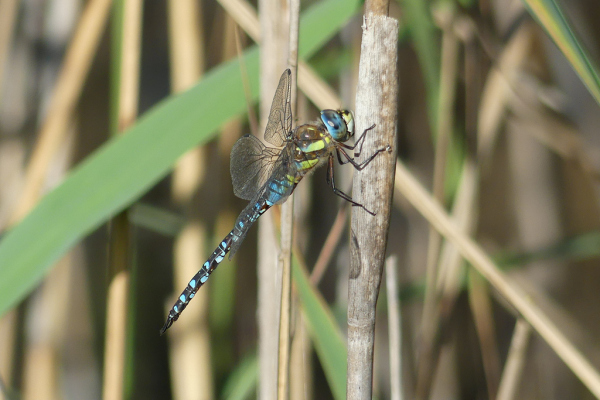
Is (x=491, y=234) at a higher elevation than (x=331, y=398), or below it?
higher

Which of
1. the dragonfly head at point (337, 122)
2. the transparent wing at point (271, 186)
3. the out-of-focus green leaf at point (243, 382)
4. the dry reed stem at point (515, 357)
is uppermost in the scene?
the transparent wing at point (271, 186)

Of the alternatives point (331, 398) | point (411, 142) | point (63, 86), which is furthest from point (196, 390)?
point (411, 142)

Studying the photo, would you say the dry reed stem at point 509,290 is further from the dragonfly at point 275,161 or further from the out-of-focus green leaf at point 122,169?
the out-of-focus green leaf at point 122,169

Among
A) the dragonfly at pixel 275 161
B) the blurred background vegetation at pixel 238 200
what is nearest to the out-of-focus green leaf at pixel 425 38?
the blurred background vegetation at pixel 238 200

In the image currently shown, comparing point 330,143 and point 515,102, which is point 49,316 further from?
point 515,102

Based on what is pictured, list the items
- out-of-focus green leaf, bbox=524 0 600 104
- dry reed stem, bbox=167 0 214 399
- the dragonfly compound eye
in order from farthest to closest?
dry reed stem, bbox=167 0 214 399 < the dragonfly compound eye < out-of-focus green leaf, bbox=524 0 600 104

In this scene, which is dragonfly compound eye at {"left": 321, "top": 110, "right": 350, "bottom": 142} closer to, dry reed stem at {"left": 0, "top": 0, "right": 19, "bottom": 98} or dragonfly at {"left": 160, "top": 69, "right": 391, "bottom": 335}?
dragonfly at {"left": 160, "top": 69, "right": 391, "bottom": 335}

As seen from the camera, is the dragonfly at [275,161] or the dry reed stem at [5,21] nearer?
the dragonfly at [275,161]

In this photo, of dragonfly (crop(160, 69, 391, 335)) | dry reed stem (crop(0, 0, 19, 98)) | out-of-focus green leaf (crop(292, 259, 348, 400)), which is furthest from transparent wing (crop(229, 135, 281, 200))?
dry reed stem (crop(0, 0, 19, 98))
